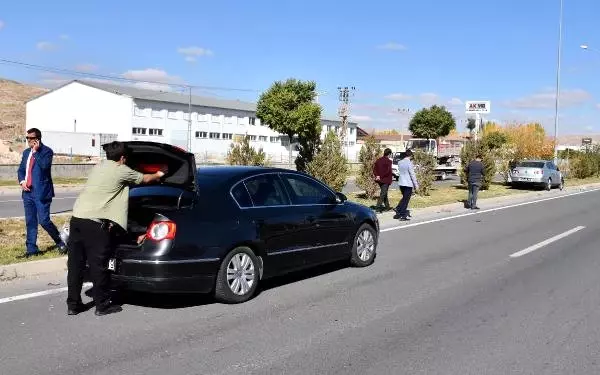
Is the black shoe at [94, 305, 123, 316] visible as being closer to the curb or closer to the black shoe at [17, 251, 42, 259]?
the curb

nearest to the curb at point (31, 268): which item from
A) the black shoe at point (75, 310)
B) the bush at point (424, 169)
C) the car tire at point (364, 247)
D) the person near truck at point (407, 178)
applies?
the black shoe at point (75, 310)

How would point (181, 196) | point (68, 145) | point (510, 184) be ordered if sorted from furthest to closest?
point (68, 145) < point (510, 184) < point (181, 196)

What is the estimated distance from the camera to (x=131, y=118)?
212ft

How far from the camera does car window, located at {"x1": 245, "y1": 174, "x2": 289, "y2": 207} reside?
718cm

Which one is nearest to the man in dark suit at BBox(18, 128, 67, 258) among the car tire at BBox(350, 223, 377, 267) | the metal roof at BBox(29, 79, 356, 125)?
the car tire at BBox(350, 223, 377, 267)

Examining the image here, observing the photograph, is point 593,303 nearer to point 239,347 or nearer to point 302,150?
point 239,347

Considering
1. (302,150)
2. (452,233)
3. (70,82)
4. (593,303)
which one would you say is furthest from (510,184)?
(70,82)

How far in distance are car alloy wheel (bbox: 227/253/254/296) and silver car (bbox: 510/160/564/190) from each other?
26397mm

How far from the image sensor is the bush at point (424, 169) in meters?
23.0

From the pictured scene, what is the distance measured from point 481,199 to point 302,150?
292 inches

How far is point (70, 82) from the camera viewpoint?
7062 centimetres

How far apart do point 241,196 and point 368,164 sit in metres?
13.6

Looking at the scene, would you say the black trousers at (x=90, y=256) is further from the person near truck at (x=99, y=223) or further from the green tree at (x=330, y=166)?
the green tree at (x=330, y=166)

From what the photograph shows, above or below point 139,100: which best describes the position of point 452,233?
below
